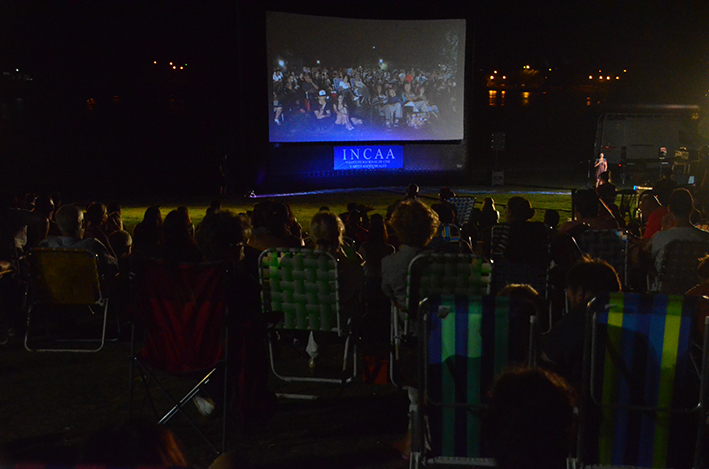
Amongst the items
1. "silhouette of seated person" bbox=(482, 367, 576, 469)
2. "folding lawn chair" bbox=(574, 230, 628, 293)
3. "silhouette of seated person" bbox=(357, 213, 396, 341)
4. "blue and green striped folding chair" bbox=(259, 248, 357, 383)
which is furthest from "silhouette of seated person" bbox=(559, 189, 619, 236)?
"silhouette of seated person" bbox=(482, 367, 576, 469)

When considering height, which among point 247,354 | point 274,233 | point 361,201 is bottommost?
point 361,201

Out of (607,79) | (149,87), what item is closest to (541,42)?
(607,79)

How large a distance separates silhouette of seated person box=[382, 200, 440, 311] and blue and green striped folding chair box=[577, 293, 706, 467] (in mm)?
→ 2052

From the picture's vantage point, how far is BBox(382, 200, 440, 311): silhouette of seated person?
15.7ft

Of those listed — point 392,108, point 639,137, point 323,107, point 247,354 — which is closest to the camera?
point 247,354

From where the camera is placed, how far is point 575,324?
10.1 feet

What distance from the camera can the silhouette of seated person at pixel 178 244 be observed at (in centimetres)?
507

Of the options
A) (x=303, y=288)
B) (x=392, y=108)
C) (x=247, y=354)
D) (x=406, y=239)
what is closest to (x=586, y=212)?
(x=406, y=239)

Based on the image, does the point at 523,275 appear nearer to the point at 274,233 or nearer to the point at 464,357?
the point at 274,233

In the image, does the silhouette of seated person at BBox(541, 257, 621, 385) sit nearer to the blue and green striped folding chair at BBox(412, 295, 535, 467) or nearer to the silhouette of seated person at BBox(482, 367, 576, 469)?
the blue and green striped folding chair at BBox(412, 295, 535, 467)

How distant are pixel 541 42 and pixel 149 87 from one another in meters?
26.9

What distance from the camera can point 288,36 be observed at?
21.5 meters

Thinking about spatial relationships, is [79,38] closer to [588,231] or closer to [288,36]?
[288,36]

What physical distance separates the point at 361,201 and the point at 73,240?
14.5m
